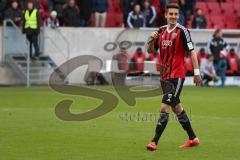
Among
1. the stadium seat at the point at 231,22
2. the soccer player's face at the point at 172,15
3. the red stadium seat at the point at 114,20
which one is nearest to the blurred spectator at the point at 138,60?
the red stadium seat at the point at 114,20

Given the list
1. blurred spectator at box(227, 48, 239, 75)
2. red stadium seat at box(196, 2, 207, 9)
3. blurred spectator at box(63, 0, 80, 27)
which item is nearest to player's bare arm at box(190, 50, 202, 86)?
blurred spectator at box(63, 0, 80, 27)

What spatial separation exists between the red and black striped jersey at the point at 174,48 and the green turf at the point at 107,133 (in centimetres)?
117

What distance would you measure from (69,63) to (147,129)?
556 inches

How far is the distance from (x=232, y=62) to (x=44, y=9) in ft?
25.5

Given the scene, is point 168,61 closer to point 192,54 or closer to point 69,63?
point 192,54

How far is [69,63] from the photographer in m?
27.4

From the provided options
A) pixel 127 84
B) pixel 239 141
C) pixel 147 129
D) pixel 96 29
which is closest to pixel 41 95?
pixel 127 84

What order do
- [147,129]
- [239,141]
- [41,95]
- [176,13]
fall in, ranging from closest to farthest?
[176,13] → [239,141] → [147,129] → [41,95]

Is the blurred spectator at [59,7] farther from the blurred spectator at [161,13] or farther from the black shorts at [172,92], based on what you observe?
the black shorts at [172,92]

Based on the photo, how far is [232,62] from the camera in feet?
95.4

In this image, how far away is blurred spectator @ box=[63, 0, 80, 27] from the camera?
1085 inches

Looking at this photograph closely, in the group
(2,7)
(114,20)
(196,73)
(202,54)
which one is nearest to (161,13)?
(114,20)


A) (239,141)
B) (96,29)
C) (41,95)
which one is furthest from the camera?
(96,29)

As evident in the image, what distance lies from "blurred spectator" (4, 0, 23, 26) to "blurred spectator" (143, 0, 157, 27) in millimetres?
5118
